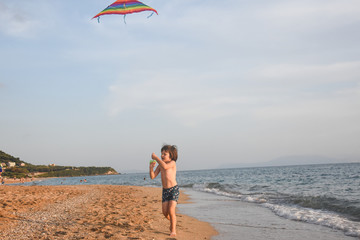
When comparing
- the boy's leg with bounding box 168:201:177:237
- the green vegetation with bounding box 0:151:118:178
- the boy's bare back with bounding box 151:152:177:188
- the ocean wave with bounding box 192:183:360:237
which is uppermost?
the boy's bare back with bounding box 151:152:177:188

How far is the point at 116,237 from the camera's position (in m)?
5.14

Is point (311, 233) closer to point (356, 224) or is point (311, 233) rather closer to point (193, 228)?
point (356, 224)

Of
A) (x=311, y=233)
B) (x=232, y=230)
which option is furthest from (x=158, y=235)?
(x=311, y=233)

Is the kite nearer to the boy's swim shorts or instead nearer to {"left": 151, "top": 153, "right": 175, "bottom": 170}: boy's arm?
{"left": 151, "top": 153, "right": 175, "bottom": 170}: boy's arm

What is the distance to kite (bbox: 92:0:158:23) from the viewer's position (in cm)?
643

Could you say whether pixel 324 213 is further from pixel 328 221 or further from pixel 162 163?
pixel 162 163

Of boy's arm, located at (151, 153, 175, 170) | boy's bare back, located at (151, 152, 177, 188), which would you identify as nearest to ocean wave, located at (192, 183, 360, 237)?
boy's bare back, located at (151, 152, 177, 188)

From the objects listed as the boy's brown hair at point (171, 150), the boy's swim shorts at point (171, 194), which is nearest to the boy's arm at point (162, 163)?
the boy's brown hair at point (171, 150)

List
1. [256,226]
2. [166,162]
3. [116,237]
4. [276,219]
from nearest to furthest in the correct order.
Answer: [116,237] < [166,162] < [256,226] < [276,219]

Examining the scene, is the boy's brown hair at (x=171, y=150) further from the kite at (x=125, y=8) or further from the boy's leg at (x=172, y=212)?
the kite at (x=125, y=8)

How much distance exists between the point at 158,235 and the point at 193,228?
161 cm

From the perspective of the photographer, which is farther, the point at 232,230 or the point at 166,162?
the point at 232,230

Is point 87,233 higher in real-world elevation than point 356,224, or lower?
higher

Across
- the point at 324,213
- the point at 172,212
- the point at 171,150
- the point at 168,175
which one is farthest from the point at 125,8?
the point at 324,213
